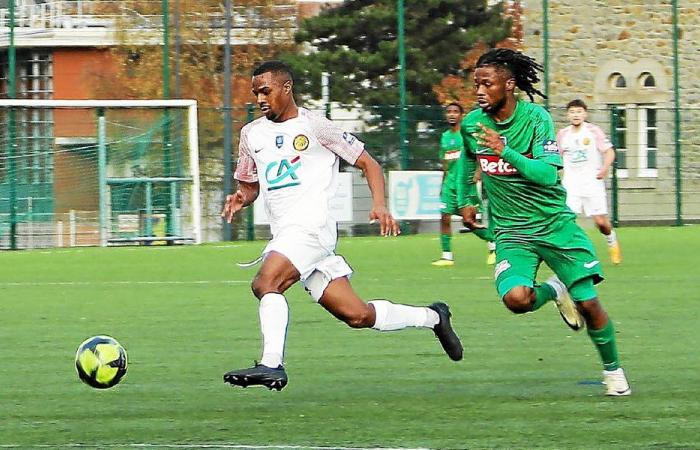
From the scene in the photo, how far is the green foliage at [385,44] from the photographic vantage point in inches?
1412

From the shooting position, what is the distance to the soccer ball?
26.2 ft

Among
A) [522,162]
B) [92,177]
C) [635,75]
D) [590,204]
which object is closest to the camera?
[522,162]

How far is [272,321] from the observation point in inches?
304

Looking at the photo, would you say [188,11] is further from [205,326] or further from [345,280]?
[345,280]

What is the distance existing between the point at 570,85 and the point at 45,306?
2169 cm

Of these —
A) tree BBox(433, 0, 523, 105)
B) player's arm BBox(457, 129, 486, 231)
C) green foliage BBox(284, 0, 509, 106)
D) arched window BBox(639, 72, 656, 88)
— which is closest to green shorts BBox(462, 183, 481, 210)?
player's arm BBox(457, 129, 486, 231)

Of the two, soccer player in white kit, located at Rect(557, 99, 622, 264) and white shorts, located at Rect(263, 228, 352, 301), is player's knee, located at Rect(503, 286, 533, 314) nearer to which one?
white shorts, located at Rect(263, 228, 352, 301)

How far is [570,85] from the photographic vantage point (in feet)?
111

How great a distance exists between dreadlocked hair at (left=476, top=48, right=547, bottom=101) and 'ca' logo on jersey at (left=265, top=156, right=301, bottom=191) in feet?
3.80

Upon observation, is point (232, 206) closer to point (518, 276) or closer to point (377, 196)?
point (377, 196)

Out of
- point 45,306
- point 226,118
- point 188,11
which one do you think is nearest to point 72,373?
point 45,306

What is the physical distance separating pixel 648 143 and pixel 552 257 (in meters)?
22.6

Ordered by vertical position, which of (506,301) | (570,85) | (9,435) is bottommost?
(9,435)

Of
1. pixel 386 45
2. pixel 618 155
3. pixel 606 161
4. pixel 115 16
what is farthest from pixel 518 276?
pixel 115 16
